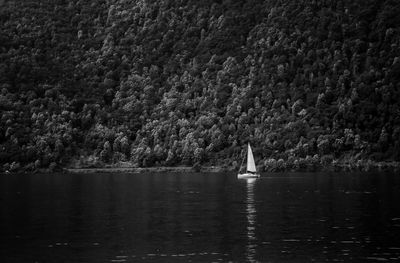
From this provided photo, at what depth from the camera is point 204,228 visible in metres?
83.7

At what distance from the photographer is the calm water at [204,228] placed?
216ft

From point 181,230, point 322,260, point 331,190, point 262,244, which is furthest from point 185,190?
point 322,260

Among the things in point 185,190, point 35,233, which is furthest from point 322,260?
point 185,190

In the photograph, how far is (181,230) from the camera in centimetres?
8250

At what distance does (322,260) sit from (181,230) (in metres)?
23.7

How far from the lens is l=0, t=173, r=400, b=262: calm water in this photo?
65812 mm

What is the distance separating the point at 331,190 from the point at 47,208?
56138 millimetres

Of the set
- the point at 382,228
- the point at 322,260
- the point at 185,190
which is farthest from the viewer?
the point at 185,190

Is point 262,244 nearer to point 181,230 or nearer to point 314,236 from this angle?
point 314,236

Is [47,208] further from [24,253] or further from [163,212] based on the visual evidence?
[24,253]

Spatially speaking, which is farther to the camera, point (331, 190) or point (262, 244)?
point (331, 190)

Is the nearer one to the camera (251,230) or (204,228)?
(251,230)

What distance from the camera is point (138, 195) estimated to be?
461 feet

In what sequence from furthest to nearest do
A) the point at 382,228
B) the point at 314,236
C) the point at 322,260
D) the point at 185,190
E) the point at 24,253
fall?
1. the point at 185,190
2. the point at 382,228
3. the point at 314,236
4. the point at 24,253
5. the point at 322,260
